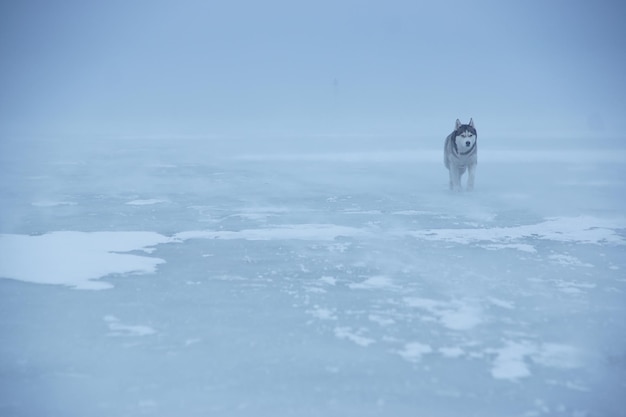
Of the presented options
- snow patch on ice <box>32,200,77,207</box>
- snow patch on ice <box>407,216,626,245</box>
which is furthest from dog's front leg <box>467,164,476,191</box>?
snow patch on ice <box>32,200,77,207</box>

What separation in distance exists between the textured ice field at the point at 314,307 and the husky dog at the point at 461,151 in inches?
34.0

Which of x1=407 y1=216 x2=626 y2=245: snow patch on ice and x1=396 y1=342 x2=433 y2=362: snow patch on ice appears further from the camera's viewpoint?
x1=407 y1=216 x2=626 y2=245: snow patch on ice

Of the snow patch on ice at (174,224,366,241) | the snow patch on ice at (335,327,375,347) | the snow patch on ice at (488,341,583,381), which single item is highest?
the snow patch on ice at (174,224,366,241)

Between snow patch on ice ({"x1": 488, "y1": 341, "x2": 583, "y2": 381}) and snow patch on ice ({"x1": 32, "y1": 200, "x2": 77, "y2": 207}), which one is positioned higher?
snow patch on ice ({"x1": 32, "y1": 200, "x2": 77, "y2": 207})

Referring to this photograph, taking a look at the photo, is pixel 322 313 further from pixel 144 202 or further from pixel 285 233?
pixel 144 202

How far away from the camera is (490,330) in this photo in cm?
463

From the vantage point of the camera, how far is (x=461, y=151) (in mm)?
11531

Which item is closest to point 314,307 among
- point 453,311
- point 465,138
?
point 453,311

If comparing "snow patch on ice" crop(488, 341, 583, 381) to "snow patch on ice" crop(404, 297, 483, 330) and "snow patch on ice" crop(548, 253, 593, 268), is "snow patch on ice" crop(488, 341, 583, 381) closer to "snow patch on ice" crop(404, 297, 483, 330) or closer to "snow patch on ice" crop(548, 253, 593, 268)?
"snow patch on ice" crop(404, 297, 483, 330)

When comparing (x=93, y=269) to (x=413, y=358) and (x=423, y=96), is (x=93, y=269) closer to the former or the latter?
(x=413, y=358)

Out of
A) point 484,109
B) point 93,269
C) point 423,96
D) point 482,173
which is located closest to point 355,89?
point 423,96

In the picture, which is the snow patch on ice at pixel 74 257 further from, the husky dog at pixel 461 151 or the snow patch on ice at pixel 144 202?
the husky dog at pixel 461 151

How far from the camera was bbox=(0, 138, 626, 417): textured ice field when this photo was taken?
12.2ft

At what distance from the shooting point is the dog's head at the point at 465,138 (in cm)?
1130
